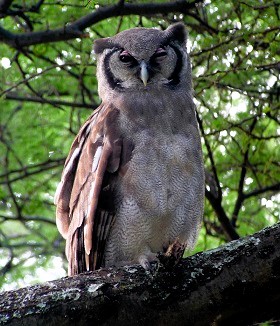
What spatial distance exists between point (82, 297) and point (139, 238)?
4.08 ft

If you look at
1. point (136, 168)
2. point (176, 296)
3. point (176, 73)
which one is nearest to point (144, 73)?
point (176, 73)

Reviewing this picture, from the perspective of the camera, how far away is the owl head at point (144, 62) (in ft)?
17.7

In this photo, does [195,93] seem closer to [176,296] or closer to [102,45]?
[102,45]

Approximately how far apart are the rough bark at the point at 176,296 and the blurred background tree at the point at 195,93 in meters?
2.41

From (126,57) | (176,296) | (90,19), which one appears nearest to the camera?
(176,296)

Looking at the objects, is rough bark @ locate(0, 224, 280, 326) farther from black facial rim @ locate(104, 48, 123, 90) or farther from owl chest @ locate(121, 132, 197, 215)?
black facial rim @ locate(104, 48, 123, 90)

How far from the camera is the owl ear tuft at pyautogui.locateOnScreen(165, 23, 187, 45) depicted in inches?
226

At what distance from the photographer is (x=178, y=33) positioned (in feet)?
18.9

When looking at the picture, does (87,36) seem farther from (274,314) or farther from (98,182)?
(274,314)

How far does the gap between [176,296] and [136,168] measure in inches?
49.6

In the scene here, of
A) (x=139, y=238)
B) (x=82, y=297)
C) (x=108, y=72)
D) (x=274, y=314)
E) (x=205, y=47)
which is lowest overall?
(x=274, y=314)

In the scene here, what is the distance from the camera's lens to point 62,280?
3787 mm

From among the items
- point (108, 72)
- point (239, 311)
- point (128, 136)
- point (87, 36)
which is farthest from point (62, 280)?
Answer: point (87, 36)

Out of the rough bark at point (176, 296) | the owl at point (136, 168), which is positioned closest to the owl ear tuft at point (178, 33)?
the owl at point (136, 168)
